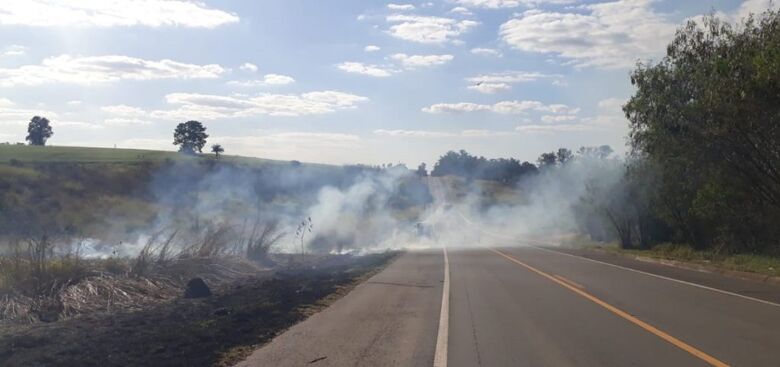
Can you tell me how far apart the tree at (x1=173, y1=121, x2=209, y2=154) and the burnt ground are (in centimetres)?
8187

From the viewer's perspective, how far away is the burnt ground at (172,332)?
8.55 metres

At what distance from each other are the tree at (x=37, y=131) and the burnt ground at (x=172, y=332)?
89388mm

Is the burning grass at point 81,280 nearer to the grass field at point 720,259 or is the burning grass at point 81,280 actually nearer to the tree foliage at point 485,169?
the grass field at point 720,259

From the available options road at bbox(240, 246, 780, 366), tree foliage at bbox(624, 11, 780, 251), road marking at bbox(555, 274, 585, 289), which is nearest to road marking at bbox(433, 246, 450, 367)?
road at bbox(240, 246, 780, 366)

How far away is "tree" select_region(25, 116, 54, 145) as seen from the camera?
310 ft

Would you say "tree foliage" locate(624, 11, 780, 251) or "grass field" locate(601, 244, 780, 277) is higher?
"tree foliage" locate(624, 11, 780, 251)

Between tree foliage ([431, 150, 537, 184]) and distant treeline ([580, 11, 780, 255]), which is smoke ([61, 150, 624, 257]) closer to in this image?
distant treeline ([580, 11, 780, 255])

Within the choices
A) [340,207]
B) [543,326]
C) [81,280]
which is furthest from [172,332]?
[340,207]

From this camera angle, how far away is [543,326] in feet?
34.8

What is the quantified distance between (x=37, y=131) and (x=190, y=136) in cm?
1991

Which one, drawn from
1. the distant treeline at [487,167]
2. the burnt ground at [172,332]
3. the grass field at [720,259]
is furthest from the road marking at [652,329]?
the distant treeline at [487,167]

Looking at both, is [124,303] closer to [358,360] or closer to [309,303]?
[309,303]

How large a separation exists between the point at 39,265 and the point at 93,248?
14.6 m

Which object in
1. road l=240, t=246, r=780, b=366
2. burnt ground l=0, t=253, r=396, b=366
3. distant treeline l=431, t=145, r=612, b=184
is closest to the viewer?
road l=240, t=246, r=780, b=366
